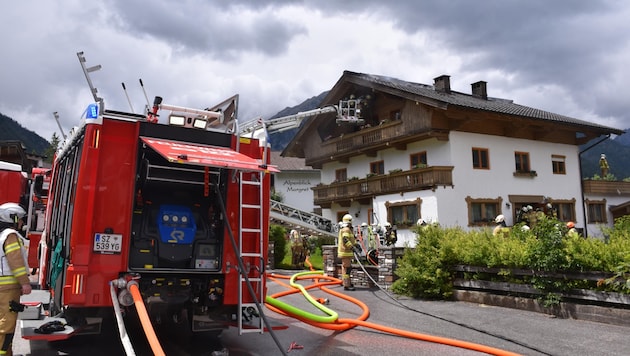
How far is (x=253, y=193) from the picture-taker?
20.6ft

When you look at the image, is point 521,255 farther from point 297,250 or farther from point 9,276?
point 297,250

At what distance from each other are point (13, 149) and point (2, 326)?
31.7 m

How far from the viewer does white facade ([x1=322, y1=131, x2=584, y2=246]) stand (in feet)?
74.1

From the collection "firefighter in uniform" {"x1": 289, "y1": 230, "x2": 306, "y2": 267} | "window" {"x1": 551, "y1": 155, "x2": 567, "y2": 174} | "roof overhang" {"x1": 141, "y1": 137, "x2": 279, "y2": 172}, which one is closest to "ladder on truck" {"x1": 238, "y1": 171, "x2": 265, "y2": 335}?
"roof overhang" {"x1": 141, "y1": 137, "x2": 279, "y2": 172}

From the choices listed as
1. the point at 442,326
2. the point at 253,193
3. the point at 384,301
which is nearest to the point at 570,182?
the point at 384,301

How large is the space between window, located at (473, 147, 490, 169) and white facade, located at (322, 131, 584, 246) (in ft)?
0.54

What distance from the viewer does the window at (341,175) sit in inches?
1185

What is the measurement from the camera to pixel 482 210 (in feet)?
76.7

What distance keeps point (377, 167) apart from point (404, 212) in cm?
403

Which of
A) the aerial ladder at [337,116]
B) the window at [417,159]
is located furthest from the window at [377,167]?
the aerial ladder at [337,116]

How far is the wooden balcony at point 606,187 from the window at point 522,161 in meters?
5.12

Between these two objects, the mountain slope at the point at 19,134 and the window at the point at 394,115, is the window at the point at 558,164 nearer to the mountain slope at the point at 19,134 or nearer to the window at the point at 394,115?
the window at the point at 394,115

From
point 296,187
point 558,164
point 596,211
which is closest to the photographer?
point 558,164

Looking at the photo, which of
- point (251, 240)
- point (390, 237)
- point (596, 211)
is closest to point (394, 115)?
point (390, 237)
